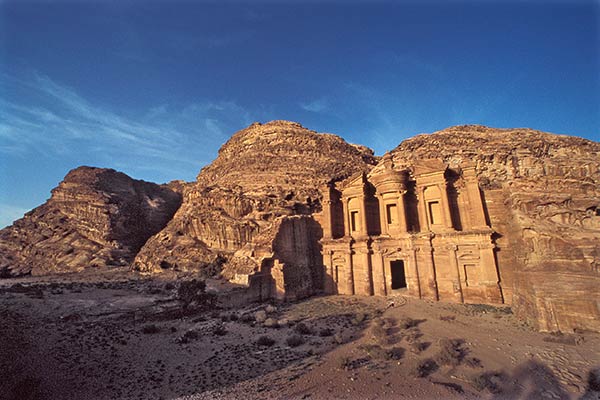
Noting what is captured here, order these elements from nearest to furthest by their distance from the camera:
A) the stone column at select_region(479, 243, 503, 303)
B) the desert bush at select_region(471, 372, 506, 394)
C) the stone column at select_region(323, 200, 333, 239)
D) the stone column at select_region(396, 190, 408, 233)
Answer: the desert bush at select_region(471, 372, 506, 394) → the stone column at select_region(479, 243, 503, 303) → the stone column at select_region(396, 190, 408, 233) → the stone column at select_region(323, 200, 333, 239)

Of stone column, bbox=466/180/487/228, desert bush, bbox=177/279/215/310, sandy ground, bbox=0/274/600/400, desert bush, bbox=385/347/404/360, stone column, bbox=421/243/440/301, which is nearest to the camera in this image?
sandy ground, bbox=0/274/600/400

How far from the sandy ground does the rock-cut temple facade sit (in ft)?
10.0

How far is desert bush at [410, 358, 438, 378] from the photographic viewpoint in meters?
9.12

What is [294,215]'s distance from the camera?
26.5 meters

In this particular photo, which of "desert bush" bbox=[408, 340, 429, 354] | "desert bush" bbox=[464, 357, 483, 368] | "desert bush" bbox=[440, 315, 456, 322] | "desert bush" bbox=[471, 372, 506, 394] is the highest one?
"desert bush" bbox=[440, 315, 456, 322]

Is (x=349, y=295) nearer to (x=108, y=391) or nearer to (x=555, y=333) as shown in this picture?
(x=555, y=333)

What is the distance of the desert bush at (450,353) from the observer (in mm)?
9898

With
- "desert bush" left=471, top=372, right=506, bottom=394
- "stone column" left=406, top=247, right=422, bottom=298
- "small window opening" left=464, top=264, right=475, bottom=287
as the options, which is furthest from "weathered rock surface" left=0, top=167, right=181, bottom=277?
"desert bush" left=471, top=372, right=506, bottom=394

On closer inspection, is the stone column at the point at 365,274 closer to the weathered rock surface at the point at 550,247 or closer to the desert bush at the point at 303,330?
the weathered rock surface at the point at 550,247

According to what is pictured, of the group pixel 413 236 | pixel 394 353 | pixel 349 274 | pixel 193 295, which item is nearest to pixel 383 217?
pixel 413 236

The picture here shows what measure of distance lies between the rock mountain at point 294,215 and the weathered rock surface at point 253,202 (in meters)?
0.17

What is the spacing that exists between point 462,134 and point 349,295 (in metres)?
31.1

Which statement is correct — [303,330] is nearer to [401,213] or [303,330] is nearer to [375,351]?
[375,351]

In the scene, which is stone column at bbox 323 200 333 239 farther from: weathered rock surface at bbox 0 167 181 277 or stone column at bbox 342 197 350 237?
weathered rock surface at bbox 0 167 181 277
